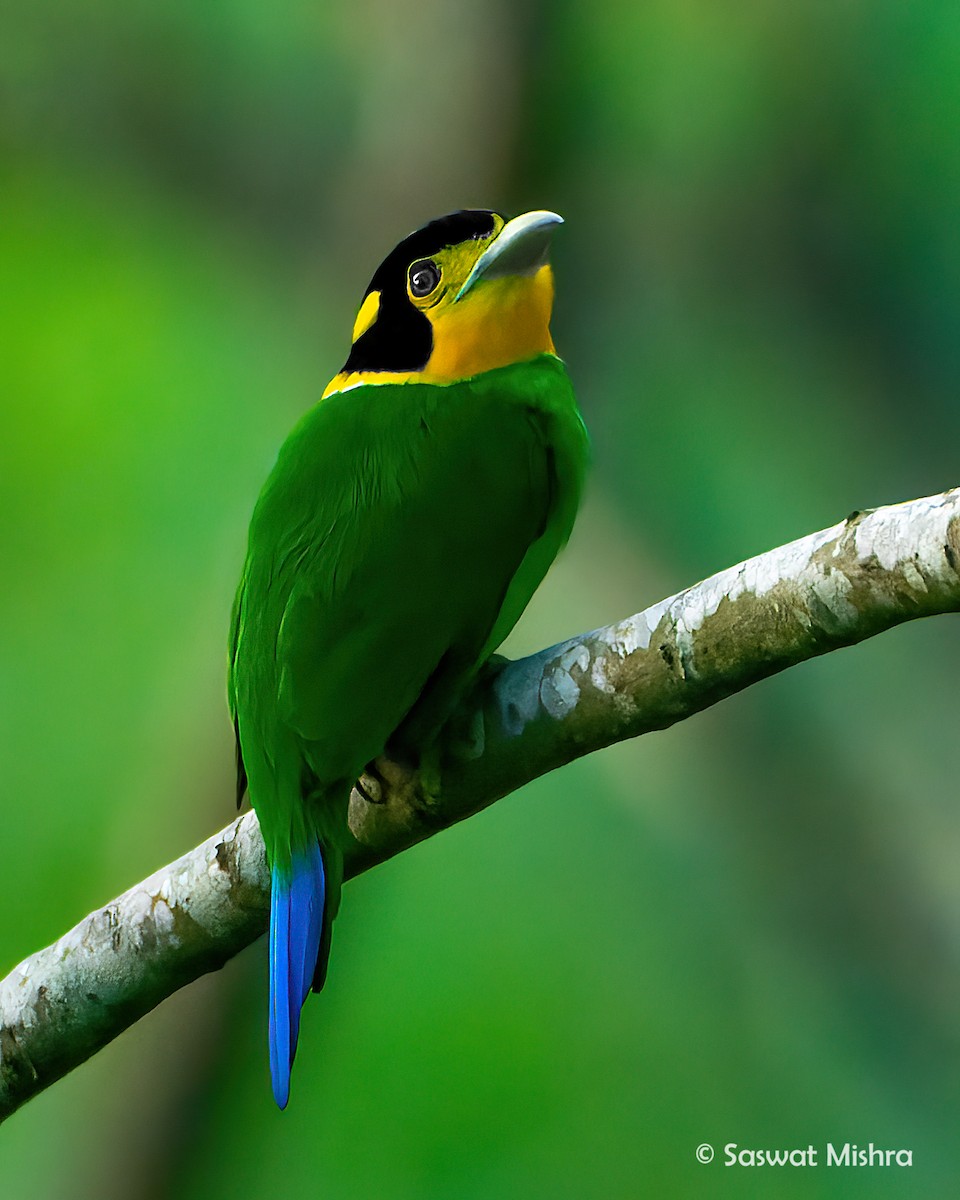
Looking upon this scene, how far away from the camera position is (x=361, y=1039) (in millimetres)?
4227

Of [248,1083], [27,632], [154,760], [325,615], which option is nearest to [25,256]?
[27,632]

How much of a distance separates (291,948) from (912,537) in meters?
0.81

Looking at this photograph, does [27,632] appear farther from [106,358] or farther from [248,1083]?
[248,1083]

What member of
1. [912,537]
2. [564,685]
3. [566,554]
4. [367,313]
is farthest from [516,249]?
[566,554]

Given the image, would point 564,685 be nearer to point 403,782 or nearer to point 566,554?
point 403,782

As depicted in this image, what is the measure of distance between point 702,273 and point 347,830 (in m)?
2.85

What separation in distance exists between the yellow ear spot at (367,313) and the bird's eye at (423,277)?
0.26 ft

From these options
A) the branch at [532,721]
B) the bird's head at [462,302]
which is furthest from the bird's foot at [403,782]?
the bird's head at [462,302]

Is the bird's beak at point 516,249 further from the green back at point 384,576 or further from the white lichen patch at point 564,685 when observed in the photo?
the white lichen patch at point 564,685

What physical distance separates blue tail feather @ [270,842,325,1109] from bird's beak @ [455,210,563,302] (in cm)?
83

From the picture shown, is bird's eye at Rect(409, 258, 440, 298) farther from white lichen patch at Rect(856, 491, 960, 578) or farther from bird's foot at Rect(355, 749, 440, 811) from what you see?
white lichen patch at Rect(856, 491, 960, 578)

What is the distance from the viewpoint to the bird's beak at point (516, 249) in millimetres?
1910

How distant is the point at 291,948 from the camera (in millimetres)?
1577

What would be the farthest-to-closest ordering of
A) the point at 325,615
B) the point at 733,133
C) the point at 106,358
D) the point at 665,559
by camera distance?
the point at 106,358 → the point at 733,133 → the point at 665,559 → the point at 325,615
